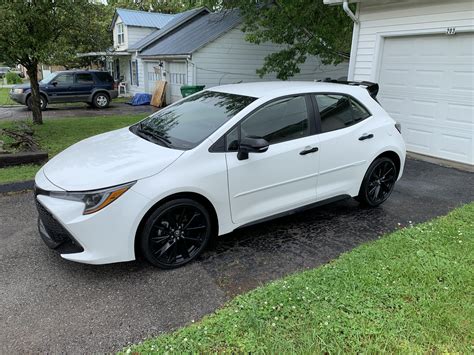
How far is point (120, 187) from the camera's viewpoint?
319 cm

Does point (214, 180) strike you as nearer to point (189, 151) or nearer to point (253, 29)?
point (189, 151)

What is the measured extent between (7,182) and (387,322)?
5.30 m

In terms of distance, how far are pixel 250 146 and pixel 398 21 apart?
6.01 metres

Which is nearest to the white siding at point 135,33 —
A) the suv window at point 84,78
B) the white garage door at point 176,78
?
the white garage door at point 176,78

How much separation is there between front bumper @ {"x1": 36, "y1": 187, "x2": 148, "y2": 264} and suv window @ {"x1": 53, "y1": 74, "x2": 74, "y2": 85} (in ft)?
51.3

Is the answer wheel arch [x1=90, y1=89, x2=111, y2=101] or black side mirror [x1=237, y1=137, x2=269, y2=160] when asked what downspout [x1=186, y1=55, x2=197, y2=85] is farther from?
black side mirror [x1=237, y1=137, x2=269, y2=160]

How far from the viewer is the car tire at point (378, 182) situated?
16.0ft

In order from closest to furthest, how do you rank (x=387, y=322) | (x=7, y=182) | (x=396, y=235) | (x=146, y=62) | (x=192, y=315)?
(x=387, y=322) → (x=192, y=315) → (x=396, y=235) → (x=7, y=182) → (x=146, y=62)

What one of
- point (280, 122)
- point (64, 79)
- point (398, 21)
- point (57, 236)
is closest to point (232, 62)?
point (64, 79)

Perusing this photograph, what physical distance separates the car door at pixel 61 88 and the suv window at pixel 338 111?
15.5 m

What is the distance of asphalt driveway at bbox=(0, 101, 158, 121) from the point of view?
14609mm

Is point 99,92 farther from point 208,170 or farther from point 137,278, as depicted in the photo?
point 137,278

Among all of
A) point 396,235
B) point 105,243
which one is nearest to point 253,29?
point 396,235

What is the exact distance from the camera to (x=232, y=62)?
1727 cm
